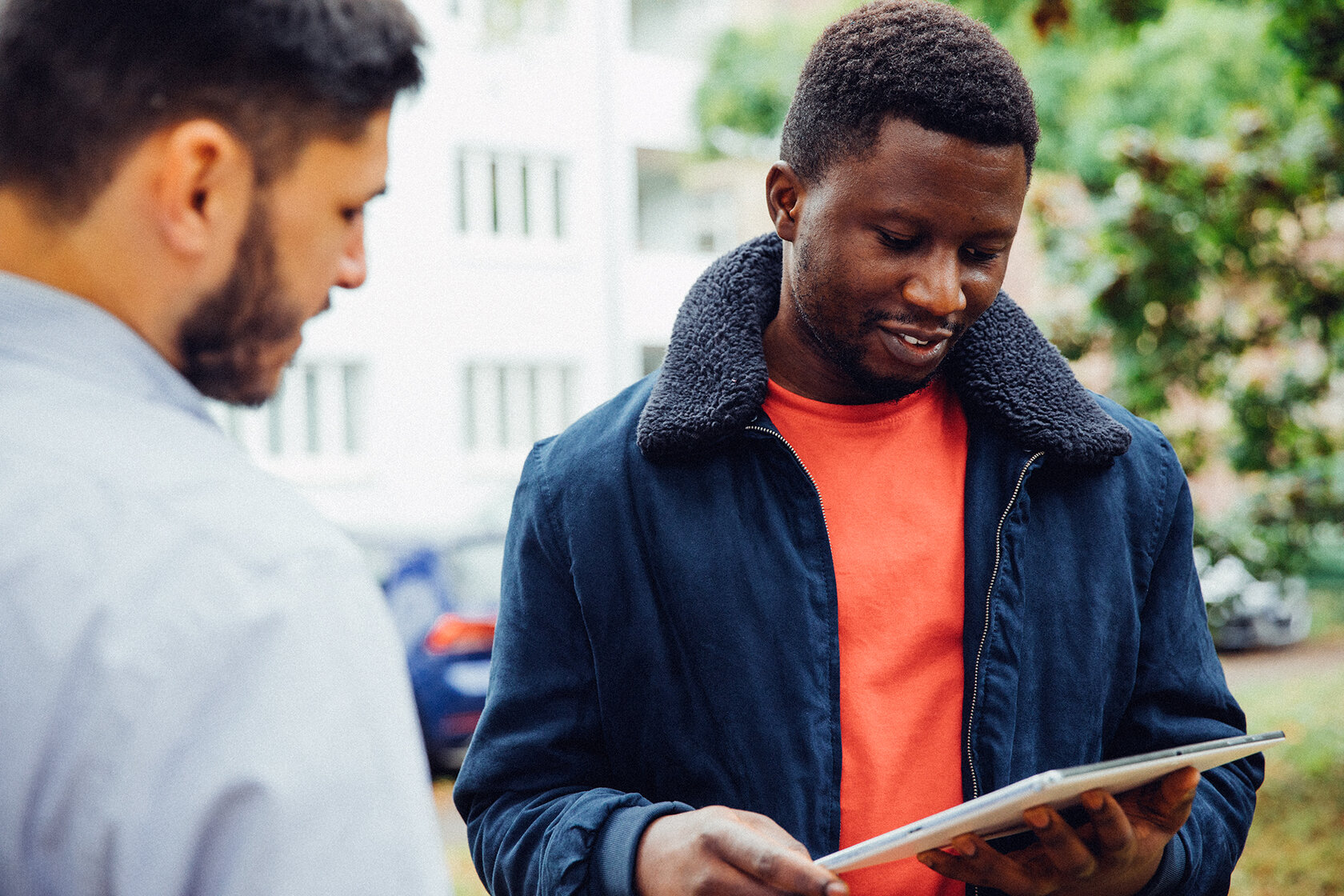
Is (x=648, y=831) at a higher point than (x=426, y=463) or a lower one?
higher

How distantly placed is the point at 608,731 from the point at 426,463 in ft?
46.9

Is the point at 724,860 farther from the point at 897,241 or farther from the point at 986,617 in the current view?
the point at 897,241

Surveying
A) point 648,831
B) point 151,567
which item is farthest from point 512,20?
point 151,567

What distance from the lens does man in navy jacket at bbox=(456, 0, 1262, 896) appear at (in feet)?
5.44

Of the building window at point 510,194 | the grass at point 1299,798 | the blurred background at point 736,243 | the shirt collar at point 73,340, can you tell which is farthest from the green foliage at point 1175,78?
the shirt collar at point 73,340

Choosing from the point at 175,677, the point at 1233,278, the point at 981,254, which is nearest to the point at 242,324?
the point at 175,677

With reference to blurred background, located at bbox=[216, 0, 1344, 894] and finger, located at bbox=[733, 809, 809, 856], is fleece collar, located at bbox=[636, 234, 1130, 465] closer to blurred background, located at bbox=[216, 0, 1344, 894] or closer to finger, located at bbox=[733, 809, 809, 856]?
finger, located at bbox=[733, 809, 809, 856]

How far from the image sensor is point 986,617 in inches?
66.8

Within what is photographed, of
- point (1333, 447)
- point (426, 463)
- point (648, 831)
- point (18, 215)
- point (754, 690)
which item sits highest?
point (18, 215)

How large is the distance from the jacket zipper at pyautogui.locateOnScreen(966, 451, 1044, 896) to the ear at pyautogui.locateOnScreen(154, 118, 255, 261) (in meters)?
1.15

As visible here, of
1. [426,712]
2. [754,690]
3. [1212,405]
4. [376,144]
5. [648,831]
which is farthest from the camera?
[426,712]

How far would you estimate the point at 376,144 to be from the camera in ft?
3.50

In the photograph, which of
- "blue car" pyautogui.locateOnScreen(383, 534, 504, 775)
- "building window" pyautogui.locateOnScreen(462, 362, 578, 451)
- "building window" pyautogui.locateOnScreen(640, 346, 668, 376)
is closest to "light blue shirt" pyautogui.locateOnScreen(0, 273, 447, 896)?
"blue car" pyautogui.locateOnScreen(383, 534, 504, 775)

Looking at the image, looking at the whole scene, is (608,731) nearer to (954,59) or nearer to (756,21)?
(954,59)
